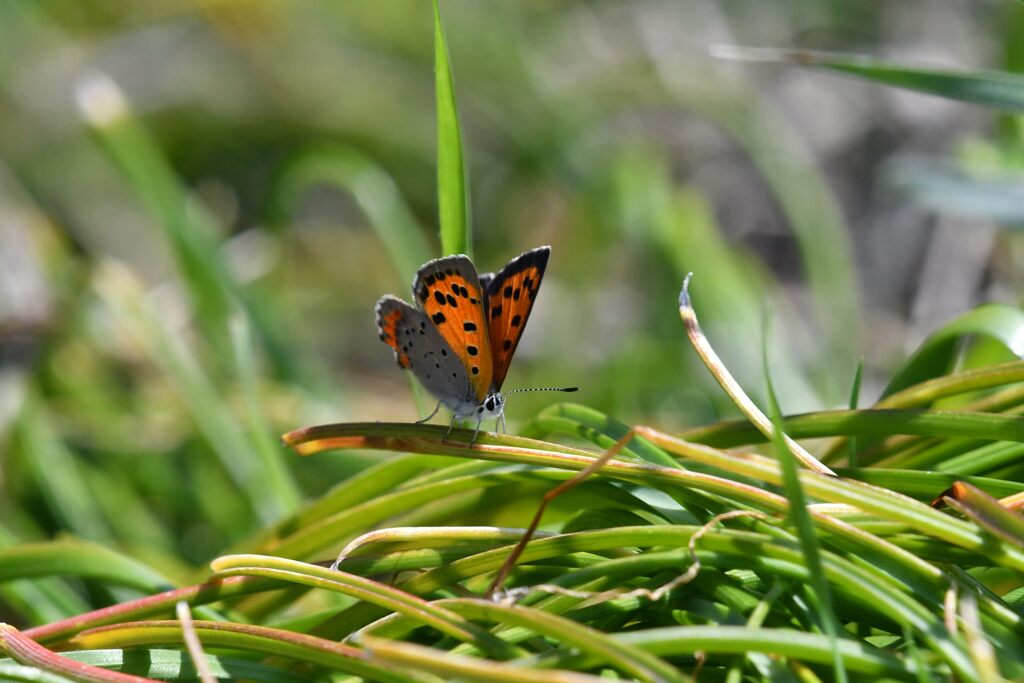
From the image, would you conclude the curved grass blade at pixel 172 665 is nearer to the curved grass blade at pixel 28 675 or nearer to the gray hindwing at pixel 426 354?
the curved grass blade at pixel 28 675

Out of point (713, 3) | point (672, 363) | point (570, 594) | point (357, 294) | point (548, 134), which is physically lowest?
point (570, 594)

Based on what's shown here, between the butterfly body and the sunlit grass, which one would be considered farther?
the butterfly body

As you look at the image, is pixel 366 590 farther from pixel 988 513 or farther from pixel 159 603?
pixel 988 513

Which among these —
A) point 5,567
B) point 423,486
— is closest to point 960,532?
point 423,486

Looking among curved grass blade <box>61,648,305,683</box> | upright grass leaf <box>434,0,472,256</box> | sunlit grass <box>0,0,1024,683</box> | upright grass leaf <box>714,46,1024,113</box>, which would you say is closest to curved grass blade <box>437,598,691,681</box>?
sunlit grass <box>0,0,1024,683</box>

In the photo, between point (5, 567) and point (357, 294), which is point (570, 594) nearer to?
point (5, 567)

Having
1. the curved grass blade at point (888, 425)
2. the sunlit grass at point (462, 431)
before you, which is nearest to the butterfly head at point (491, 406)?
the sunlit grass at point (462, 431)

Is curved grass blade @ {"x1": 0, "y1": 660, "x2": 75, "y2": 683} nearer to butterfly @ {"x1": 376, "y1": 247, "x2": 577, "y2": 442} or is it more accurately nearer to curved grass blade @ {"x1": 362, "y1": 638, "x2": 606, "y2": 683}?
curved grass blade @ {"x1": 362, "y1": 638, "x2": 606, "y2": 683}
